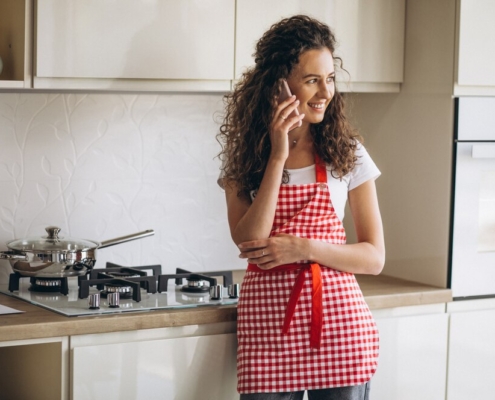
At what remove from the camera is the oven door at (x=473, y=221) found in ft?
8.34

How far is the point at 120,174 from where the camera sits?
266 centimetres

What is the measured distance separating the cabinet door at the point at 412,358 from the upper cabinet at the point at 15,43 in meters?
1.12

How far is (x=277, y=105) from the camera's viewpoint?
2.04 metres

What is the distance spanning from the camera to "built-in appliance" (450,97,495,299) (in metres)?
2.53

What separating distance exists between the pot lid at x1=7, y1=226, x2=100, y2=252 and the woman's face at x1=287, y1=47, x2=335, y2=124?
2.30 feet

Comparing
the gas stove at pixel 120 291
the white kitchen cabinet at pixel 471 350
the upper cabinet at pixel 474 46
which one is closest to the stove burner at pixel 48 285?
the gas stove at pixel 120 291

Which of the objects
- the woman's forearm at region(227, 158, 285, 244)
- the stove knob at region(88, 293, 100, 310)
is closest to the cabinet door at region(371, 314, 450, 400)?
the woman's forearm at region(227, 158, 285, 244)

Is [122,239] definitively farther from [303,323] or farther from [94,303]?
[303,323]

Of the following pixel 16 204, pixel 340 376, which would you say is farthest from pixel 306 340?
pixel 16 204

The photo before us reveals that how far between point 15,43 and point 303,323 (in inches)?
39.9

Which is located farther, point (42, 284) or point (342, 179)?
point (42, 284)

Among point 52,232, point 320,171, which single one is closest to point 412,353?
point 320,171

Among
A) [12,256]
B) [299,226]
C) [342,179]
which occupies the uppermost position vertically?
[342,179]

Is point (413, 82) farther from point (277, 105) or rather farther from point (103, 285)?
point (103, 285)
